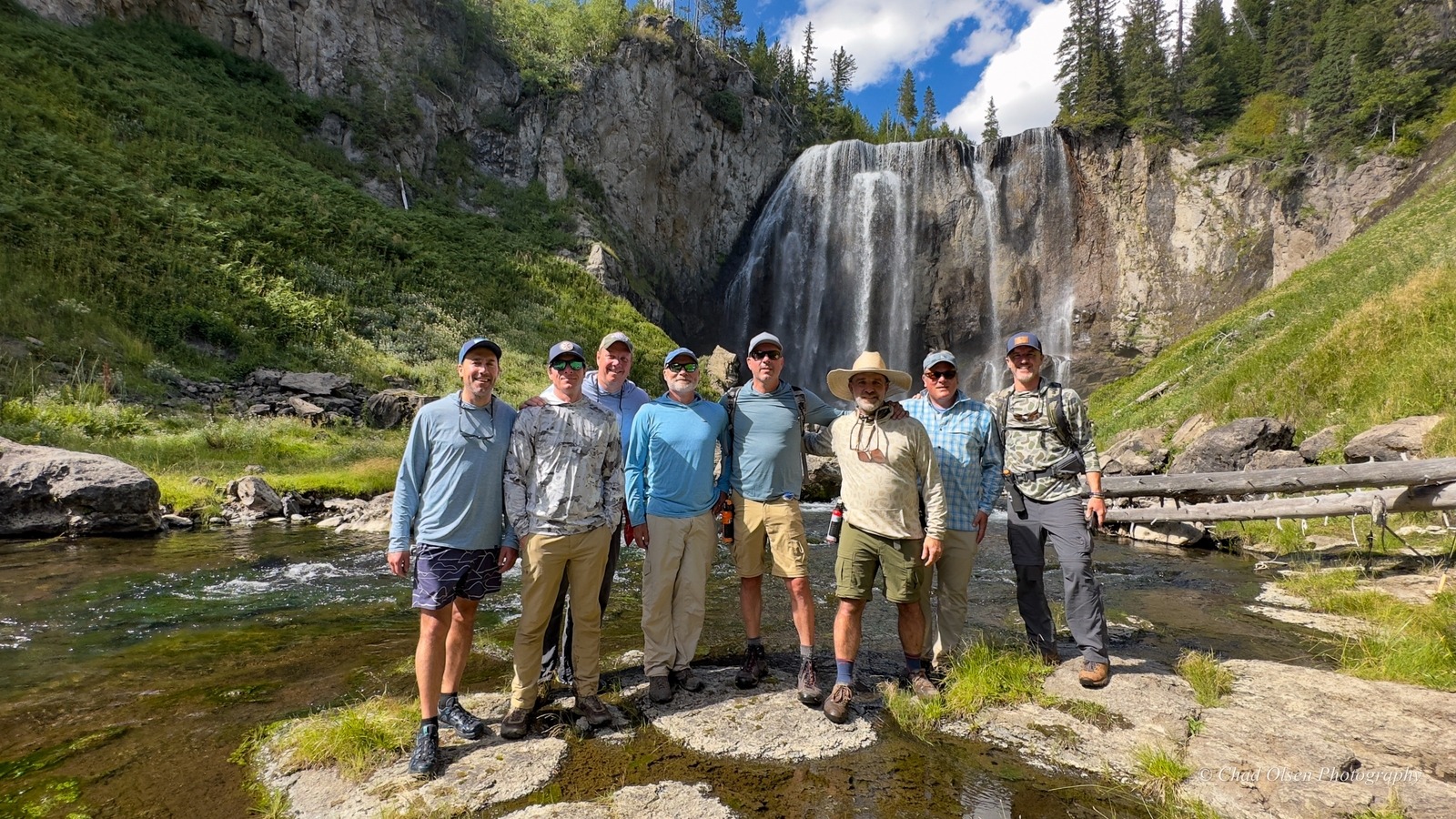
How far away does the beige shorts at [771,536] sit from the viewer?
170 inches

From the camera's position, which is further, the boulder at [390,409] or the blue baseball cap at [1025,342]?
the boulder at [390,409]

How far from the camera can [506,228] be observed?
111 feet

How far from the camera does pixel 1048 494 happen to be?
4539 millimetres

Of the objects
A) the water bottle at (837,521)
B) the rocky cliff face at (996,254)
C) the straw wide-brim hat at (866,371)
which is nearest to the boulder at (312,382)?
the straw wide-brim hat at (866,371)

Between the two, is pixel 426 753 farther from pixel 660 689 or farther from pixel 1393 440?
pixel 1393 440

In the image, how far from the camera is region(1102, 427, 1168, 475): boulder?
44.1ft

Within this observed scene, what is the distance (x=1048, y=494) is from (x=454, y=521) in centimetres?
407

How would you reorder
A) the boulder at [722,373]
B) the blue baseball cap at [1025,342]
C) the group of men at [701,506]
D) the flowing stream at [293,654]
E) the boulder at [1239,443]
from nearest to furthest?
the flowing stream at [293,654], the group of men at [701,506], the blue baseball cap at [1025,342], the boulder at [1239,443], the boulder at [722,373]

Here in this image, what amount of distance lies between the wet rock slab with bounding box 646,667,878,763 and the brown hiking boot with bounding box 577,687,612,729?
30 centimetres

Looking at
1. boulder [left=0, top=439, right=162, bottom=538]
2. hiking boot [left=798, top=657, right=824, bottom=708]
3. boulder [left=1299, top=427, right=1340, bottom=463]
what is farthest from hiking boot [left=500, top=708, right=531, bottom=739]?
boulder [left=1299, top=427, right=1340, bottom=463]

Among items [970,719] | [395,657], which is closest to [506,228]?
[395,657]

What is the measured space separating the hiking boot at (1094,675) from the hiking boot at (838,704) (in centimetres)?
160

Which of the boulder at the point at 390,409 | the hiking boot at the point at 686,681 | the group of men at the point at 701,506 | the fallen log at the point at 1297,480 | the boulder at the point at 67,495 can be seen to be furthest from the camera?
the boulder at the point at 390,409

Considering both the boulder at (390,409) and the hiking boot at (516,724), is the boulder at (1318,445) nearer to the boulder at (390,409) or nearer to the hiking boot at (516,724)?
the hiking boot at (516,724)
